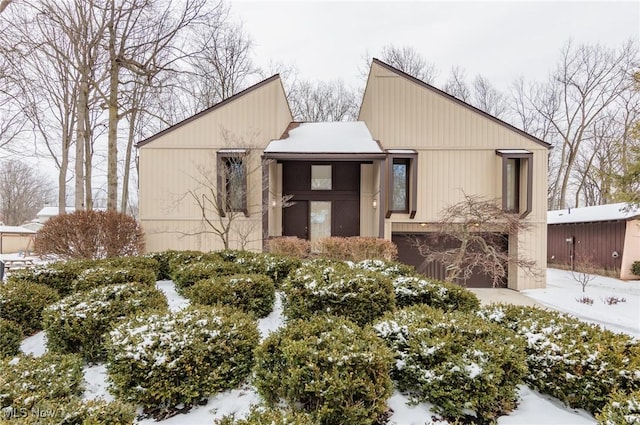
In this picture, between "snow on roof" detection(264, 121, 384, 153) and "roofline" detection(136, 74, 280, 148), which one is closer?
"snow on roof" detection(264, 121, 384, 153)

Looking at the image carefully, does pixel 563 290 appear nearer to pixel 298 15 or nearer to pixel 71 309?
pixel 71 309

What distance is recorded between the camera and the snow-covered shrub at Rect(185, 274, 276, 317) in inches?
153

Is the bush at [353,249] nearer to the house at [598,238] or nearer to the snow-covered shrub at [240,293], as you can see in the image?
the snow-covered shrub at [240,293]

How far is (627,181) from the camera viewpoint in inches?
376

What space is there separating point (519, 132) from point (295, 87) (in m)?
14.4

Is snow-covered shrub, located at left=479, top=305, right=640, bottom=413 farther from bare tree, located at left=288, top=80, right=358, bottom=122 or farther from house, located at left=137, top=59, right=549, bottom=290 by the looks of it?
bare tree, located at left=288, top=80, right=358, bottom=122

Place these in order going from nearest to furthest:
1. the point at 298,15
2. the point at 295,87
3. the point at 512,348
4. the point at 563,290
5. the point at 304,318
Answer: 1. the point at 512,348
2. the point at 304,318
3. the point at 563,290
4. the point at 298,15
5. the point at 295,87

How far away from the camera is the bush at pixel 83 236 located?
8.00 m

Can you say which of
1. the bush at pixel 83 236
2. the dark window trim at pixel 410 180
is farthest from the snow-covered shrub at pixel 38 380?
the dark window trim at pixel 410 180

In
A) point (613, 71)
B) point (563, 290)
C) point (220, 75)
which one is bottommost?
point (563, 290)

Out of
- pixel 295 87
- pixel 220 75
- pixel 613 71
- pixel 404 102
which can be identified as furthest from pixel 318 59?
pixel 613 71

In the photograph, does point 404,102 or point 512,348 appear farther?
point 404,102

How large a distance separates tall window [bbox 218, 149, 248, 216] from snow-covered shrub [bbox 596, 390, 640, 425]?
9603 mm

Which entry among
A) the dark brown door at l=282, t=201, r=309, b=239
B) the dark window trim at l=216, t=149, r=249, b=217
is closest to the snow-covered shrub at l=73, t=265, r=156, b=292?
the dark window trim at l=216, t=149, r=249, b=217
